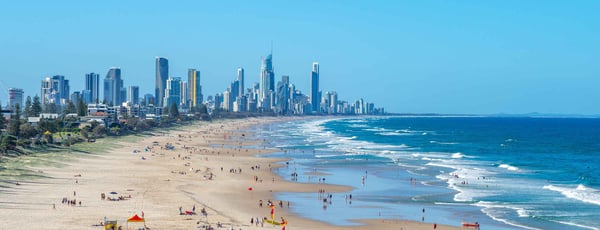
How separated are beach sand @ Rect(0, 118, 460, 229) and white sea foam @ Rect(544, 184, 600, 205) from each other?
529 inches

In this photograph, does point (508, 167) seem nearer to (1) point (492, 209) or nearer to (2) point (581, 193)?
(2) point (581, 193)

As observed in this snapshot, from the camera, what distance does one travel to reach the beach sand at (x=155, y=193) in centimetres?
3568

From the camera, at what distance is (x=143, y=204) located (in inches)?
1623

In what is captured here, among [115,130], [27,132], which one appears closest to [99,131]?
[115,130]

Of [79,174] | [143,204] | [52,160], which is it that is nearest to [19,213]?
[143,204]

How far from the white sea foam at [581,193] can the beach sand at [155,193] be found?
13.4 metres

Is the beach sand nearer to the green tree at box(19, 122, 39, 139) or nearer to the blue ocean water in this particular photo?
the blue ocean water

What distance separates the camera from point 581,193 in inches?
1890

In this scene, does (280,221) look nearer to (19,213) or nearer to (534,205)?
(19,213)

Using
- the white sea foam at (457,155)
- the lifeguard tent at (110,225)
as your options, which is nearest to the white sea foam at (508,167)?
the white sea foam at (457,155)

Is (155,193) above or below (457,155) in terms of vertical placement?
below

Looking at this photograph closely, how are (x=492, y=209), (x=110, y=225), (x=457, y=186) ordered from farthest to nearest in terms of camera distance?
(x=457, y=186) < (x=492, y=209) < (x=110, y=225)

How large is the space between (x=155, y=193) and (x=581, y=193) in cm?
2724

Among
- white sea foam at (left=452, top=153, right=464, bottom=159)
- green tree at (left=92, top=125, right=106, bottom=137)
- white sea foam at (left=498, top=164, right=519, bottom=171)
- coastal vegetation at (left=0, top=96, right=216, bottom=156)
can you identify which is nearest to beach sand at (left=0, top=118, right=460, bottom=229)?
coastal vegetation at (left=0, top=96, right=216, bottom=156)
